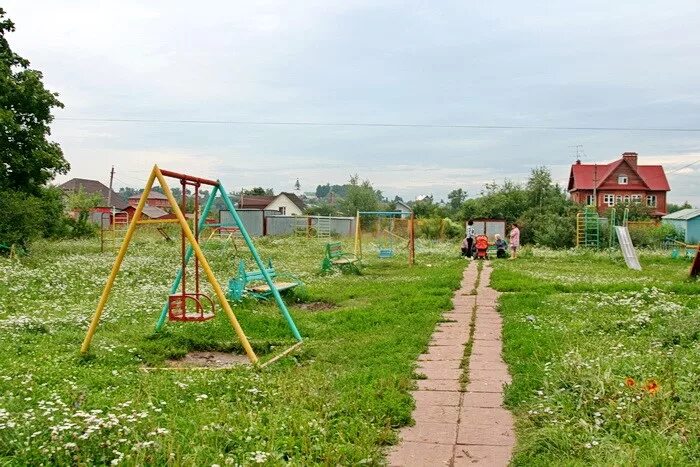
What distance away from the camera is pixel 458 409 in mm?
6246

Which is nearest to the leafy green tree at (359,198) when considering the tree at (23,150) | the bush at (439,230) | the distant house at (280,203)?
the distant house at (280,203)

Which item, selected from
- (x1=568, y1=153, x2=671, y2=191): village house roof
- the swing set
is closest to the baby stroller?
the swing set

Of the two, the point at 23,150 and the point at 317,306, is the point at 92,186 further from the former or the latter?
the point at 317,306

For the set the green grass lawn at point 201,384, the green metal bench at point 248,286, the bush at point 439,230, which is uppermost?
the bush at point 439,230

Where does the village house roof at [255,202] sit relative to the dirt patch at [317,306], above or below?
above

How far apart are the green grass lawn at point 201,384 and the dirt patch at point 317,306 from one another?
220mm

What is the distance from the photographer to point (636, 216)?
45.4m

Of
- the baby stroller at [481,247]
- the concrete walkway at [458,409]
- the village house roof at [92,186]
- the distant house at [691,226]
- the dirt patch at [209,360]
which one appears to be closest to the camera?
the concrete walkway at [458,409]

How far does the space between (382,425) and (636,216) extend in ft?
144

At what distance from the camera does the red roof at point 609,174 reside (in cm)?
6769

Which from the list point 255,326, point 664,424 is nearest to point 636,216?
point 255,326

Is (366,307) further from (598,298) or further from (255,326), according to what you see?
(598,298)

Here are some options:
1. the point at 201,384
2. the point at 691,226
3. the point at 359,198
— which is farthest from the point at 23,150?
the point at 359,198

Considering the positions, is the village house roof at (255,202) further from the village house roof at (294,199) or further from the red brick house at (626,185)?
the red brick house at (626,185)
